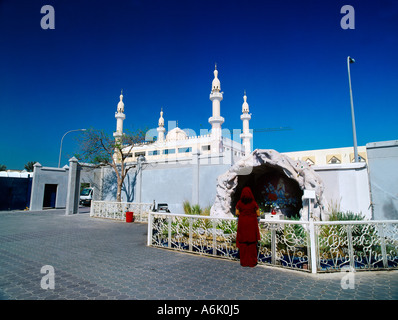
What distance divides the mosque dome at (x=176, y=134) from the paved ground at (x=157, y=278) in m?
29.8

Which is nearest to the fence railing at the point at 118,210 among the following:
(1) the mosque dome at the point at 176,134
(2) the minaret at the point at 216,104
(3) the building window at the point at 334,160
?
(2) the minaret at the point at 216,104

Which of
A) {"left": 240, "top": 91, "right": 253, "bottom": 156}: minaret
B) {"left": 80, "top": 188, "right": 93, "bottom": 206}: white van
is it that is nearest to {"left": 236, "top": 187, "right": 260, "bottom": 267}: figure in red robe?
{"left": 80, "top": 188, "right": 93, "bottom": 206}: white van

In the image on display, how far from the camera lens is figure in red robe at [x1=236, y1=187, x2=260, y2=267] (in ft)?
17.3

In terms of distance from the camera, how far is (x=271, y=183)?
1066cm


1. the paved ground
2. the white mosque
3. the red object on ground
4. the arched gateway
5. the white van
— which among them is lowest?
the paved ground

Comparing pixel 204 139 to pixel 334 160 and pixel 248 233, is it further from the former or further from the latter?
pixel 248 233

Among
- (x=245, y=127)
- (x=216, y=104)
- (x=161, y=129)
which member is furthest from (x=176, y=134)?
(x=216, y=104)

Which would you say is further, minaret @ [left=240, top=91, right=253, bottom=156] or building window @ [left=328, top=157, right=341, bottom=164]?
minaret @ [left=240, top=91, right=253, bottom=156]

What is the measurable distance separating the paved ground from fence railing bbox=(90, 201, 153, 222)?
6.75 meters

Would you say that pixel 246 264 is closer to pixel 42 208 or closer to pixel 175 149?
pixel 42 208

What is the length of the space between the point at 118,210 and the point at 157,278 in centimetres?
1047

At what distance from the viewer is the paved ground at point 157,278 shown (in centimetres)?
376

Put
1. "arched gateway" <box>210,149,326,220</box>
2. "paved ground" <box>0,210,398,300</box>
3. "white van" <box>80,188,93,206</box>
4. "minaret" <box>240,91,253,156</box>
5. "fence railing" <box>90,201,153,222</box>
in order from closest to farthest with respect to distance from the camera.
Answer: "paved ground" <box>0,210,398,300</box> → "arched gateway" <box>210,149,326,220</box> → "fence railing" <box>90,201,153,222</box> → "white van" <box>80,188,93,206</box> → "minaret" <box>240,91,253,156</box>

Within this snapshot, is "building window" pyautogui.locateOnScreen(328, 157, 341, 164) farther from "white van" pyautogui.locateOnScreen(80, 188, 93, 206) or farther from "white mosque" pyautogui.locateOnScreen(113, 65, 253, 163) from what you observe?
"white van" pyautogui.locateOnScreen(80, 188, 93, 206)
